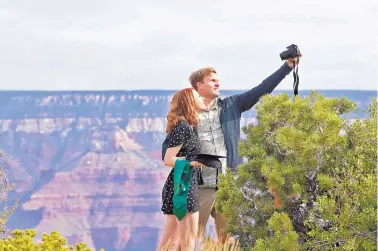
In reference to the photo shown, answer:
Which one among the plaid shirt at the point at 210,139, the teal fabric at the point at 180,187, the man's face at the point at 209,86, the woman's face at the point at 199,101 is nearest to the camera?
the teal fabric at the point at 180,187

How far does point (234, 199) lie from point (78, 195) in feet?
328

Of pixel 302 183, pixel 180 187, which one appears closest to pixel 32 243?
pixel 180 187

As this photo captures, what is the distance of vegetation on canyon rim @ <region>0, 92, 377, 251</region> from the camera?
581cm

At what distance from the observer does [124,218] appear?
100875 mm

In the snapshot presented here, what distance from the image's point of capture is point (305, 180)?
6102mm

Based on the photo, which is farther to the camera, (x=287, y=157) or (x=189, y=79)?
(x=189, y=79)

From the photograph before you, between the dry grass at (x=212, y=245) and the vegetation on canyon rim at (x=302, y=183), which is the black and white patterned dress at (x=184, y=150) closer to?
the vegetation on canyon rim at (x=302, y=183)

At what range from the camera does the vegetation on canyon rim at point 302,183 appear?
5.81m

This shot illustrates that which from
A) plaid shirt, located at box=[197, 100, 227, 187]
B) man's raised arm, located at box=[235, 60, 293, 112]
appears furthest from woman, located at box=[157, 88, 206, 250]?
man's raised arm, located at box=[235, 60, 293, 112]

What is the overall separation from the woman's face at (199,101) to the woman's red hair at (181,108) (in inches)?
3.6

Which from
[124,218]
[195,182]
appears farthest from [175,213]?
[124,218]

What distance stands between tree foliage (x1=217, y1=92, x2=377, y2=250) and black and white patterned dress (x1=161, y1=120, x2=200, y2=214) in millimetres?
243

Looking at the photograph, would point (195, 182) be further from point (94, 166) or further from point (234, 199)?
point (94, 166)

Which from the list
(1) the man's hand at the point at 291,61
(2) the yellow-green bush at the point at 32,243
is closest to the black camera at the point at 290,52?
(1) the man's hand at the point at 291,61
